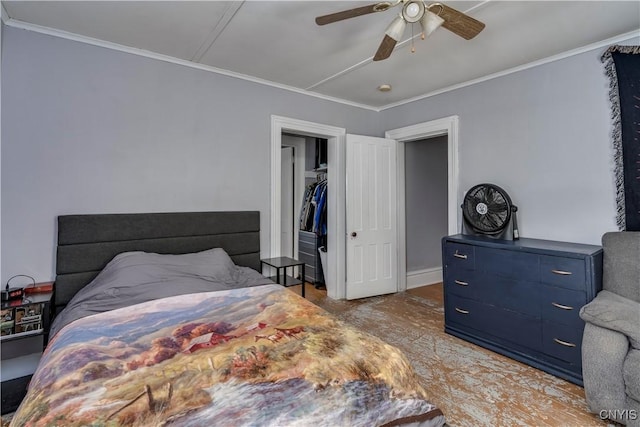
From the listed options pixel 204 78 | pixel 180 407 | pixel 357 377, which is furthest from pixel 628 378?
pixel 204 78

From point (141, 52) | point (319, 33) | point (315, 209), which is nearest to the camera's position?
point (319, 33)

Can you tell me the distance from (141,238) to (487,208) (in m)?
3.02

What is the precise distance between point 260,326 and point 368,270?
2486 mm

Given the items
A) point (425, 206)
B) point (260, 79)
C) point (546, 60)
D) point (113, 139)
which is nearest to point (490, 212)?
point (546, 60)

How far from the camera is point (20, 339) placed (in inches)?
77.4

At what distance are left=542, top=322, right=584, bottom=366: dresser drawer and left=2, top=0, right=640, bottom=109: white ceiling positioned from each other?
2.12m

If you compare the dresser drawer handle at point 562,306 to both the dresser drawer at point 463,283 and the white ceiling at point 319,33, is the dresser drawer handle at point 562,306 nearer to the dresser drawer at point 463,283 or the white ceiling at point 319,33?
the dresser drawer at point 463,283

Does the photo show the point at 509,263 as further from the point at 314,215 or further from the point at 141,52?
the point at 141,52

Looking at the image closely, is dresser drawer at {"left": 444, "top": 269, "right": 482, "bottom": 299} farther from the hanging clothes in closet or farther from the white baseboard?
the hanging clothes in closet

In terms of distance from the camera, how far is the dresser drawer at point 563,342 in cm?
214

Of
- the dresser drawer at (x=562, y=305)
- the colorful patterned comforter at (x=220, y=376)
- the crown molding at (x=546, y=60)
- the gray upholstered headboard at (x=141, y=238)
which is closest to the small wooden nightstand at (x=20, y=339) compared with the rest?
the gray upholstered headboard at (x=141, y=238)

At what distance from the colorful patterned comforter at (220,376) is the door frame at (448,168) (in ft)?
7.55

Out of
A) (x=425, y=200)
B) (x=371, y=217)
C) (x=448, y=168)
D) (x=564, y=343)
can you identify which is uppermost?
(x=448, y=168)

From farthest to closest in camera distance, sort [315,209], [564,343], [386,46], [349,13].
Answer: [315,209], [564,343], [386,46], [349,13]
